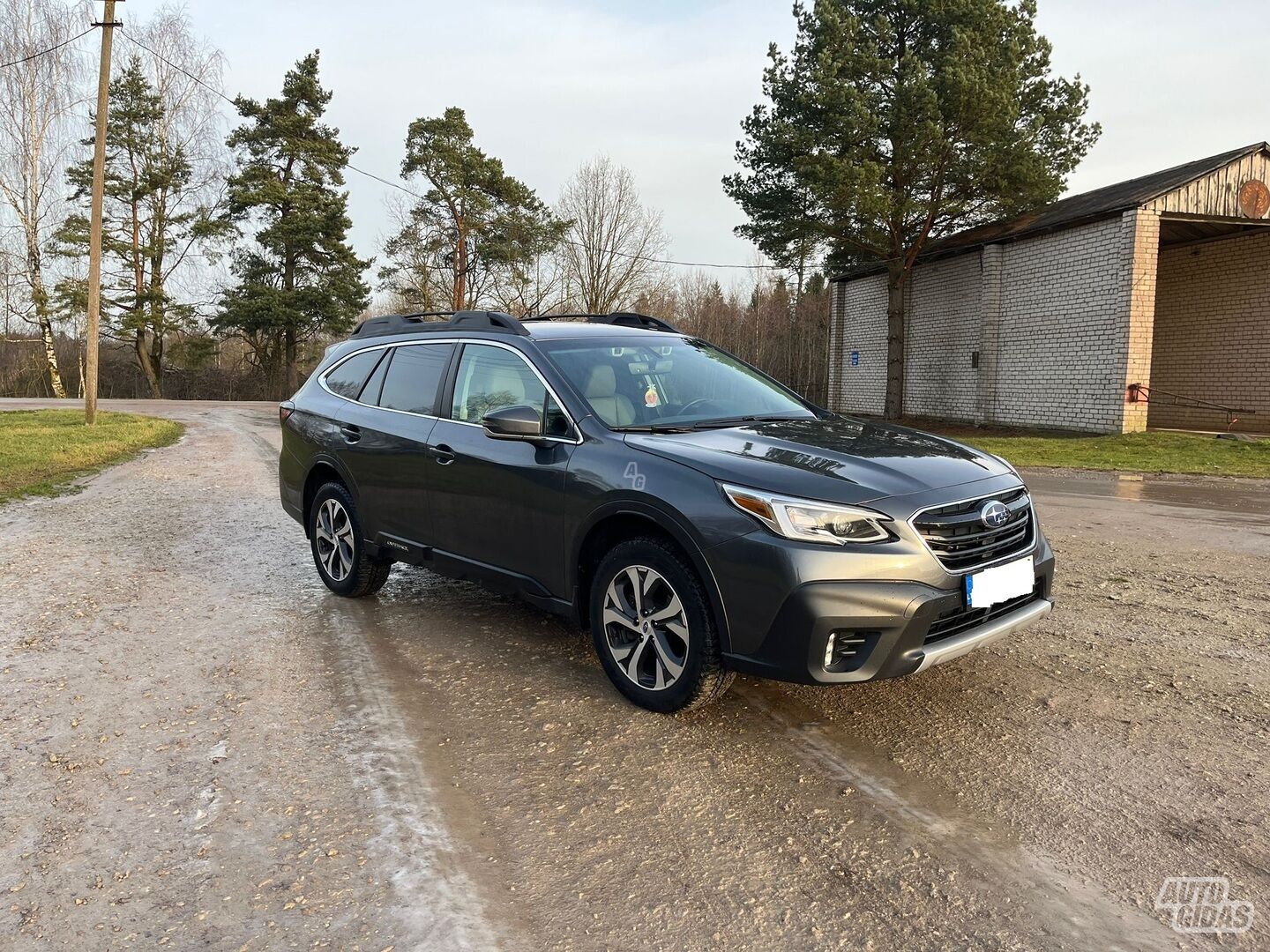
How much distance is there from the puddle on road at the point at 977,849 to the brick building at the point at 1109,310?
1735 cm

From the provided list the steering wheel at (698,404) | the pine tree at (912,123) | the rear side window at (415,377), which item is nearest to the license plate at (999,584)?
the steering wheel at (698,404)

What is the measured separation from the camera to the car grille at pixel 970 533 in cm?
334

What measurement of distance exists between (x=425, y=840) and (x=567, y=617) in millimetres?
1493

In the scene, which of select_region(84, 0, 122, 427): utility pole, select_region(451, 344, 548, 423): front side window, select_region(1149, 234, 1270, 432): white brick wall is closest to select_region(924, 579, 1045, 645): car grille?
select_region(451, 344, 548, 423): front side window

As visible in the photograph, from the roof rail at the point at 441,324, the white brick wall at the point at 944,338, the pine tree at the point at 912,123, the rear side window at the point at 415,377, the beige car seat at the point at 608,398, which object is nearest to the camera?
the beige car seat at the point at 608,398

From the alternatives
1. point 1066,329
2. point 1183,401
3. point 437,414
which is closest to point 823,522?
point 437,414

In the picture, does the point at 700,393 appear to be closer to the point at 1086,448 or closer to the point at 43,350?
the point at 1086,448

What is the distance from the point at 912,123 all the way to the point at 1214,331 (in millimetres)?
9350

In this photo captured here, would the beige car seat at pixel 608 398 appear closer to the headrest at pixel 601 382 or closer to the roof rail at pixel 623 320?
the headrest at pixel 601 382

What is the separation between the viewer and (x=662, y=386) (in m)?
4.57

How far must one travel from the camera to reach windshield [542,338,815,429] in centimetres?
428

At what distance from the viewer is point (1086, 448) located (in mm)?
16109

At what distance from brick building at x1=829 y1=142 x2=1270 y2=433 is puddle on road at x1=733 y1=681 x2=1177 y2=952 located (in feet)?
56.9

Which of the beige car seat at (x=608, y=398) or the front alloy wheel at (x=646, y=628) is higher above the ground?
the beige car seat at (x=608, y=398)
